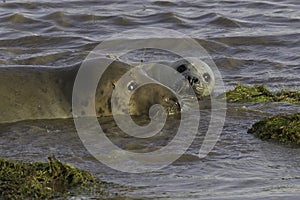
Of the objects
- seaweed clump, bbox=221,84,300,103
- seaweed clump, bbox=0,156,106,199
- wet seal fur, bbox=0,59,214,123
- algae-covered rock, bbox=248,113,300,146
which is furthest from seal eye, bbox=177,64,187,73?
seaweed clump, bbox=0,156,106,199

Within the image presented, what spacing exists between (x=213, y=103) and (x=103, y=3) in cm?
642

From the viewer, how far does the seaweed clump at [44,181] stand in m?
4.69

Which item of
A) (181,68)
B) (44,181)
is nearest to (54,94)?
(181,68)

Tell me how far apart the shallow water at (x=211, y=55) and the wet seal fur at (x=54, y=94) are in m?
0.12

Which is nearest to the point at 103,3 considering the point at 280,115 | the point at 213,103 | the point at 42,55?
the point at 42,55

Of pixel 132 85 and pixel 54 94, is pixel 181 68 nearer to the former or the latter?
pixel 132 85

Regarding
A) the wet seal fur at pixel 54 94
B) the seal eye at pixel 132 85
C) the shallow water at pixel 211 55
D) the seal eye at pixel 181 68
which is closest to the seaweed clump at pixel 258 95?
the shallow water at pixel 211 55

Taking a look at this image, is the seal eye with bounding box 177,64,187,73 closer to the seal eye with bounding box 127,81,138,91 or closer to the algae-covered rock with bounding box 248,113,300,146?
the seal eye with bounding box 127,81,138,91

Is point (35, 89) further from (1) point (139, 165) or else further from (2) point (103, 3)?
(2) point (103, 3)

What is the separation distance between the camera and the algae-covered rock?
600 centimetres

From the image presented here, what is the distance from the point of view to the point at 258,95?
760 cm

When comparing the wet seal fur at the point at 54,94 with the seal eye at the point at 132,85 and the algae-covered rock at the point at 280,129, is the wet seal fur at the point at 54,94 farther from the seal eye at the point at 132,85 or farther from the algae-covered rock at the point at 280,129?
the algae-covered rock at the point at 280,129

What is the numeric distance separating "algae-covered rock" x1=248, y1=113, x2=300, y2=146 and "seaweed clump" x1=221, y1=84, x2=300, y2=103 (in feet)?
3.71

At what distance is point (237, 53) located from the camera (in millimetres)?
10180
